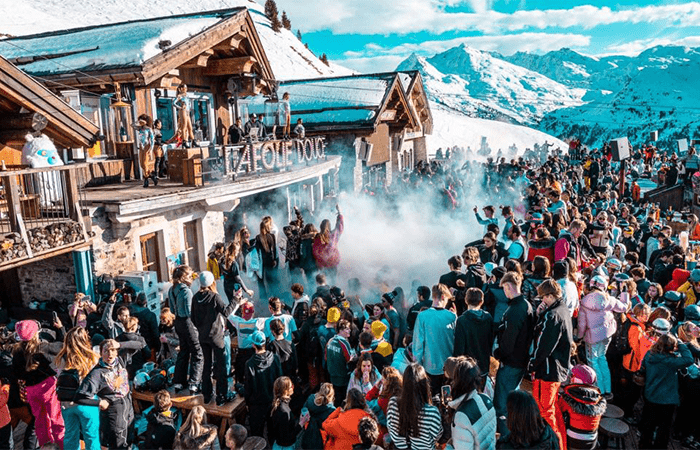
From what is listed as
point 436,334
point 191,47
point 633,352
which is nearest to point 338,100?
point 191,47

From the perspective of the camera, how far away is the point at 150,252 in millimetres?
10562

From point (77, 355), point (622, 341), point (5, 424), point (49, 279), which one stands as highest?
point (77, 355)

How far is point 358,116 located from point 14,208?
1468 cm

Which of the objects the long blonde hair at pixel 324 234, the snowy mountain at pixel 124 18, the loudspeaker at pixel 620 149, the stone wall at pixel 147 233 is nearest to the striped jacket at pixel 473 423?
the long blonde hair at pixel 324 234

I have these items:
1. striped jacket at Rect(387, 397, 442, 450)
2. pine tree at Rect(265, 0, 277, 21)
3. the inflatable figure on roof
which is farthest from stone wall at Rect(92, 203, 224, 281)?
pine tree at Rect(265, 0, 277, 21)

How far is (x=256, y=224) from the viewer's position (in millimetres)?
15711

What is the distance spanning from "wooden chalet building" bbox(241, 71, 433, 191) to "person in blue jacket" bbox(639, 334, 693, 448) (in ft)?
47.3

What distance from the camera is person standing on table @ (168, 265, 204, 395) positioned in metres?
6.10

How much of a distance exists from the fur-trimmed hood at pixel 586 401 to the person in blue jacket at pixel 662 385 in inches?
48.2

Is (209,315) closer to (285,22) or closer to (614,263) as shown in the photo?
(614,263)

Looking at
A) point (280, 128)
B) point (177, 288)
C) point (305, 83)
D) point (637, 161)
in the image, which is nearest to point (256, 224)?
point (280, 128)

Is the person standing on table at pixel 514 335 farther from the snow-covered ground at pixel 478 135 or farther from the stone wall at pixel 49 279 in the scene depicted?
the snow-covered ground at pixel 478 135

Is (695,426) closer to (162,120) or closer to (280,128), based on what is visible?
(162,120)

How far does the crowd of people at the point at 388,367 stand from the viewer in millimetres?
4336
